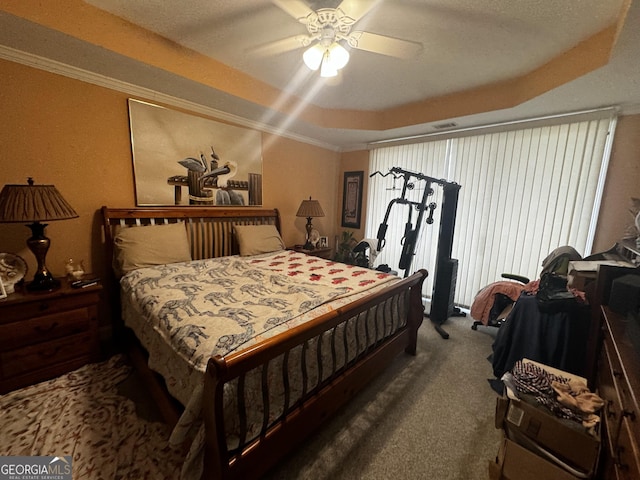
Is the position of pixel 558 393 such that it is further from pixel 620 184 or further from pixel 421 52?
pixel 620 184

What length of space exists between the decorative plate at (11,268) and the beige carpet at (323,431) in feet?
2.45

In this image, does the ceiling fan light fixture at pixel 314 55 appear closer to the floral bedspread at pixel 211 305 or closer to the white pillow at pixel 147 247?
the floral bedspread at pixel 211 305

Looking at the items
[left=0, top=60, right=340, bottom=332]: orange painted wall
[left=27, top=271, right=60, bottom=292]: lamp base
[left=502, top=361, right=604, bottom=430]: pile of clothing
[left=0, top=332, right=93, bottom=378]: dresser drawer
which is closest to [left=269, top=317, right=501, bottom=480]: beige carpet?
[left=502, top=361, right=604, bottom=430]: pile of clothing

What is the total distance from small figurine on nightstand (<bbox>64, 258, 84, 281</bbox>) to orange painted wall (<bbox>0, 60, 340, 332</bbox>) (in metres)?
0.05

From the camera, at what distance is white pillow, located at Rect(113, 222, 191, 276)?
6.91 feet

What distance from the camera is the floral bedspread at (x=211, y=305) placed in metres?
1.11

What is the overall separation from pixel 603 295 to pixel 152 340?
2.65m

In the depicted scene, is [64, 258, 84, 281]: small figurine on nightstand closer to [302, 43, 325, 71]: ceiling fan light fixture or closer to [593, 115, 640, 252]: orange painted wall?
[302, 43, 325, 71]: ceiling fan light fixture

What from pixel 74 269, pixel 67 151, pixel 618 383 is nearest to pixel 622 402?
pixel 618 383

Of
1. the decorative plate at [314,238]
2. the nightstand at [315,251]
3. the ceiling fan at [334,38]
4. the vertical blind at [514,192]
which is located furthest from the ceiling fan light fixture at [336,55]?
the decorative plate at [314,238]

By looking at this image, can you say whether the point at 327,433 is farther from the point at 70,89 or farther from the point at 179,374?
the point at 70,89

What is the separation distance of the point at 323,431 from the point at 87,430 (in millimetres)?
1350

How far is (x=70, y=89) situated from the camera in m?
2.01

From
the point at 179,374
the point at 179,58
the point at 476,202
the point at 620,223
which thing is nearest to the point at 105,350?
the point at 179,374
